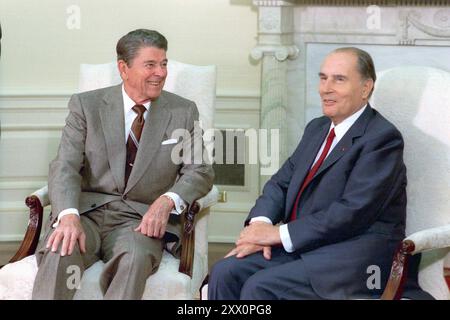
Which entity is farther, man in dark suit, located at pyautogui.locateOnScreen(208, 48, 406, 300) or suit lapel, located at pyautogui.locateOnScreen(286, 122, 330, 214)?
suit lapel, located at pyautogui.locateOnScreen(286, 122, 330, 214)

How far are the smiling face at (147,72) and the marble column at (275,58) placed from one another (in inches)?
61.2

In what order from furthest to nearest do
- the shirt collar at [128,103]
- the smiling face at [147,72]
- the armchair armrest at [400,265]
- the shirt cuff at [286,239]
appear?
the shirt collar at [128,103]
the smiling face at [147,72]
the shirt cuff at [286,239]
the armchair armrest at [400,265]

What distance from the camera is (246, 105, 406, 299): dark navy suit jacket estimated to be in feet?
12.3

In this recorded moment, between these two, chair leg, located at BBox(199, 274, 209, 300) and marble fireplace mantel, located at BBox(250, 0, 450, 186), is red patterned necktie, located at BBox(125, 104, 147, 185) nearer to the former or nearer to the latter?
chair leg, located at BBox(199, 274, 209, 300)

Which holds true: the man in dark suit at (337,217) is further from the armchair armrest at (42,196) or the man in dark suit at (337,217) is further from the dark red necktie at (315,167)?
the armchair armrest at (42,196)

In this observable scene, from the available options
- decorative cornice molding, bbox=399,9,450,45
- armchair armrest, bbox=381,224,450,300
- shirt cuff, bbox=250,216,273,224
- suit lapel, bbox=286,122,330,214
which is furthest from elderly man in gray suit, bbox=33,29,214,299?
decorative cornice molding, bbox=399,9,450,45

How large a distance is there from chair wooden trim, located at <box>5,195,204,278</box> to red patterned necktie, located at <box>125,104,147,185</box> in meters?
0.33

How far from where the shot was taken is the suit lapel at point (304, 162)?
4.01 meters

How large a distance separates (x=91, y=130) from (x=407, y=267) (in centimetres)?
143

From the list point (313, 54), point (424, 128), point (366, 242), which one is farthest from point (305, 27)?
point (366, 242)

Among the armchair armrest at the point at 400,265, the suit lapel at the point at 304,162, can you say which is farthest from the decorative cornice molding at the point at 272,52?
the armchair armrest at the point at 400,265

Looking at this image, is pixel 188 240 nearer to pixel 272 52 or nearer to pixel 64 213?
Result: pixel 64 213

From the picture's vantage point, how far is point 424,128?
410 centimetres
